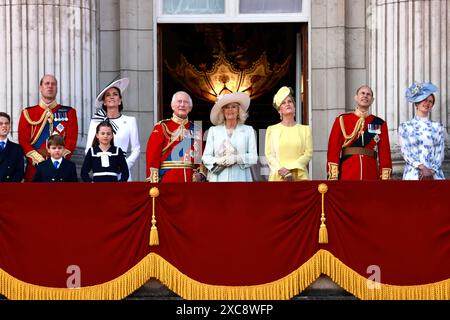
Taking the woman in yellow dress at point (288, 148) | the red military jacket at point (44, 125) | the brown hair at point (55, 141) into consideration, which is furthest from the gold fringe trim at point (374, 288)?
the red military jacket at point (44, 125)

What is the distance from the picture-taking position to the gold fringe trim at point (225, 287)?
67.6 ft

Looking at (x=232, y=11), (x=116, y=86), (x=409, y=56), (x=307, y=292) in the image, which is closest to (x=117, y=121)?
(x=116, y=86)

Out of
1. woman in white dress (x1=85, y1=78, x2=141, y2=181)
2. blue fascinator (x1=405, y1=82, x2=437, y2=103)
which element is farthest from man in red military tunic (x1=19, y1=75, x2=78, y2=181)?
blue fascinator (x1=405, y1=82, x2=437, y2=103)

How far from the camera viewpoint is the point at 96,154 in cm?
2173

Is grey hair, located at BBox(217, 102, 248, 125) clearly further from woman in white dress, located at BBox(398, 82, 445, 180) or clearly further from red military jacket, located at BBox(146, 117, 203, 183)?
woman in white dress, located at BBox(398, 82, 445, 180)

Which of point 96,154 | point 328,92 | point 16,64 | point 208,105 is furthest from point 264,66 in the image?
point 96,154

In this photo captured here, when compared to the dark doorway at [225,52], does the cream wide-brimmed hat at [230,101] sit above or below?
below

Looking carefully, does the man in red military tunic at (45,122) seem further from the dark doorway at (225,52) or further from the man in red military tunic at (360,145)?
the dark doorway at (225,52)

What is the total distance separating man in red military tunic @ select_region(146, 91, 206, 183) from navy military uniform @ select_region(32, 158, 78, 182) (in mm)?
966

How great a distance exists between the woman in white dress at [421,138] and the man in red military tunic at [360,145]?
0.24 m

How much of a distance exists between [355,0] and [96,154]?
5385 mm

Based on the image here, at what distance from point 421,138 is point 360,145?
75cm

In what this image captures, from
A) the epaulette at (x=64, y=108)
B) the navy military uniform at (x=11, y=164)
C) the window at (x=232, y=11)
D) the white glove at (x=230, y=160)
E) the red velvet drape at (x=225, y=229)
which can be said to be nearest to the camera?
the red velvet drape at (x=225, y=229)

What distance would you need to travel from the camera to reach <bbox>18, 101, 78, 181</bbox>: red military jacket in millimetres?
22641
